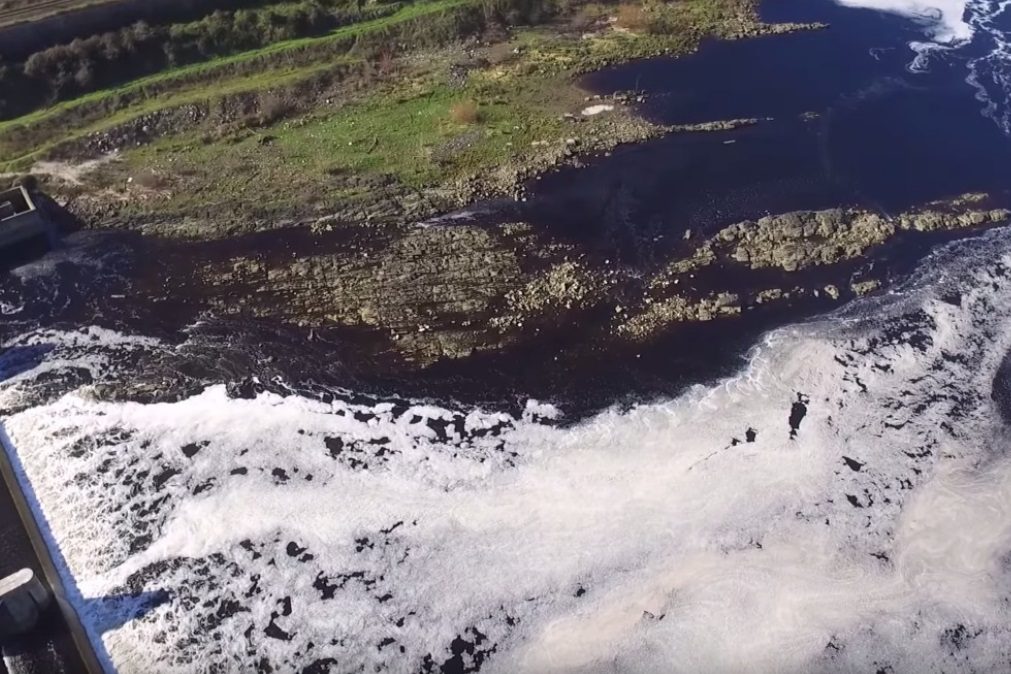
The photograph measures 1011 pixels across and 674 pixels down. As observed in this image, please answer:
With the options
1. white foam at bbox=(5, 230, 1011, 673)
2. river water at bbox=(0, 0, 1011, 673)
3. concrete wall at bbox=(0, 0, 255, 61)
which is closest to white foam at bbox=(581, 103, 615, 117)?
river water at bbox=(0, 0, 1011, 673)

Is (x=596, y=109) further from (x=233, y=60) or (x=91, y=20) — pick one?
(x=91, y=20)

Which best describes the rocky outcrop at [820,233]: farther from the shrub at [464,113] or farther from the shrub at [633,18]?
the shrub at [633,18]

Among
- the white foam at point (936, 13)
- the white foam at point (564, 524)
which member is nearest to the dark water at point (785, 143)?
the white foam at point (936, 13)

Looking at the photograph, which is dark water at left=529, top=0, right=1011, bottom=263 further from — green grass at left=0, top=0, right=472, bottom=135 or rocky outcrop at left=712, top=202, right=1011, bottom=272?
green grass at left=0, top=0, right=472, bottom=135

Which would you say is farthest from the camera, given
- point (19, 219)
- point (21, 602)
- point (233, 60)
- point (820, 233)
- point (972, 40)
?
point (972, 40)

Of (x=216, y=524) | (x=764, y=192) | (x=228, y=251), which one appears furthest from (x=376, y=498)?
(x=764, y=192)

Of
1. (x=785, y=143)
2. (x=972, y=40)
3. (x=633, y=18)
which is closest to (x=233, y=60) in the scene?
(x=633, y=18)
